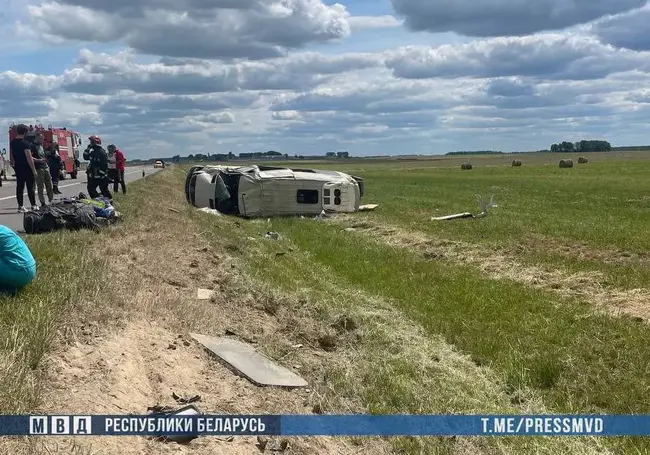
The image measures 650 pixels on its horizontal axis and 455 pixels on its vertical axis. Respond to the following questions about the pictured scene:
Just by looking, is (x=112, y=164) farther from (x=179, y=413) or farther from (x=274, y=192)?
(x=179, y=413)

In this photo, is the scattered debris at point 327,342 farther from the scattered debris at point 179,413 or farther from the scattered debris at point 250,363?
the scattered debris at point 179,413

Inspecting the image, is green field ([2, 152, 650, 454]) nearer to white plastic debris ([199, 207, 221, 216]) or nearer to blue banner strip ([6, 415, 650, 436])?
blue banner strip ([6, 415, 650, 436])

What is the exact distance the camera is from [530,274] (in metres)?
10.7

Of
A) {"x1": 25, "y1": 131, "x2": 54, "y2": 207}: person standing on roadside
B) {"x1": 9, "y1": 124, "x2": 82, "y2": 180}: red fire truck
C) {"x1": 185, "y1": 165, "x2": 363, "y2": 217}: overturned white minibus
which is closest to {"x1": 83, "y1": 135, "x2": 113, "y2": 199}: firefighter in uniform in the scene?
{"x1": 25, "y1": 131, "x2": 54, "y2": 207}: person standing on roadside

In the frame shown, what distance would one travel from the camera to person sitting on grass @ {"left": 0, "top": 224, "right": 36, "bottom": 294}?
211 inches

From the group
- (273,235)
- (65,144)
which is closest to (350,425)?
(273,235)

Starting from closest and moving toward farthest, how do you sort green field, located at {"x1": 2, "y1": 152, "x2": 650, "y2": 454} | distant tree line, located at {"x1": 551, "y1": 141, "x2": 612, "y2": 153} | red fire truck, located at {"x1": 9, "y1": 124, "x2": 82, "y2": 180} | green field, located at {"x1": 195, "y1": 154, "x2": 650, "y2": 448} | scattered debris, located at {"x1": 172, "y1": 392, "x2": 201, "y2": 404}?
1. scattered debris, located at {"x1": 172, "y1": 392, "x2": 201, "y2": 404}
2. green field, located at {"x1": 2, "y1": 152, "x2": 650, "y2": 454}
3. green field, located at {"x1": 195, "y1": 154, "x2": 650, "y2": 448}
4. red fire truck, located at {"x1": 9, "y1": 124, "x2": 82, "y2": 180}
5. distant tree line, located at {"x1": 551, "y1": 141, "x2": 612, "y2": 153}

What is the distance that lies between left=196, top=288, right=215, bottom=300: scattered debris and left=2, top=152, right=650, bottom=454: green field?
1.41ft

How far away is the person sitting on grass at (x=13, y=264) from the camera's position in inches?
211

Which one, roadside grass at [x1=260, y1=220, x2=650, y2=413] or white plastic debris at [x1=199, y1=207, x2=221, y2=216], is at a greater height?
white plastic debris at [x1=199, y1=207, x2=221, y2=216]

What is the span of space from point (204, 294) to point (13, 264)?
10.0ft

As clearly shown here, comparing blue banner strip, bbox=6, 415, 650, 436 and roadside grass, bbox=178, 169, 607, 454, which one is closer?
blue banner strip, bbox=6, 415, 650, 436

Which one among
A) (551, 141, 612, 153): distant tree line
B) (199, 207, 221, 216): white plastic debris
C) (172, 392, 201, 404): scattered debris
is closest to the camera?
(172, 392, 201, 404): scattered debris

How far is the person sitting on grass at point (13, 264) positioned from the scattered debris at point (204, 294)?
260 cm
